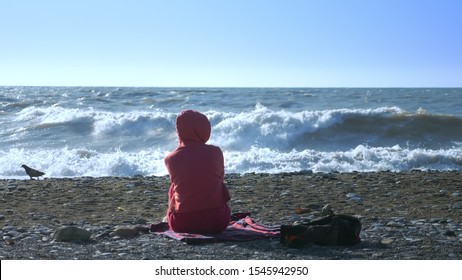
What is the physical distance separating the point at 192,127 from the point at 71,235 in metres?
1.50

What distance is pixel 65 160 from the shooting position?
1520cm

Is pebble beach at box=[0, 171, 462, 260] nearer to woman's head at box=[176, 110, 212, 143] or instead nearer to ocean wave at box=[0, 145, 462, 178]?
woman's head at box=[176, 110, 212, 143]

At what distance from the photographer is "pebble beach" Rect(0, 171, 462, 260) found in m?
5.16

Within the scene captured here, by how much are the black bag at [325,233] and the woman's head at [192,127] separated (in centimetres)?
120

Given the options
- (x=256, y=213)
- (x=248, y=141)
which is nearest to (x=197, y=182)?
(x=256, y=213)

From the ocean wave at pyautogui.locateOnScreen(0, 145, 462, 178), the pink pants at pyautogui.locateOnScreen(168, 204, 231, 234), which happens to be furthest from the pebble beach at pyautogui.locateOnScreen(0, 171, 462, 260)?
the ocean wave at pyautogui.locateOnScreen(0, 145, 462, 178)

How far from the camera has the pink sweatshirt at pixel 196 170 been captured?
5.79 meters

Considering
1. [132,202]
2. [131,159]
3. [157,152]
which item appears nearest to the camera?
[132,202]

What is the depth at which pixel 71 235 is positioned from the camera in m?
5.81

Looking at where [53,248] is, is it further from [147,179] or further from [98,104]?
[98,104]

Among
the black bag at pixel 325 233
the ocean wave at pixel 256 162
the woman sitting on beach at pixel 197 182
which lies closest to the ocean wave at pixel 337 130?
the ocean wave at pixel 256 162

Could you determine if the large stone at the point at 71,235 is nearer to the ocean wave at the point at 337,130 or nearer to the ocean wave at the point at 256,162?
the ocean wave at the point at 256,162

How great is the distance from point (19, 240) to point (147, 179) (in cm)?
540

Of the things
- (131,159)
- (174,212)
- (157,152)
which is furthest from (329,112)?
(174,212)
